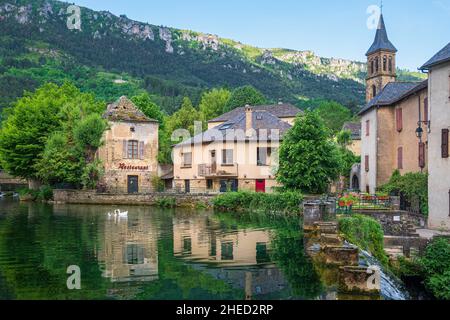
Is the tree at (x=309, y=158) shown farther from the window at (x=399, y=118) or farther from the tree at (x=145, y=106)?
the tree at (x=145, y=106)

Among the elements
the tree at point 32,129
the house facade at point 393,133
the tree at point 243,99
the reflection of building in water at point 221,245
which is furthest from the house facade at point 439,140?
the tree at point 243,99

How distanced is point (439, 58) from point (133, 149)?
106 feet

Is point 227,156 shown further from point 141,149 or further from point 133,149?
point 133,149

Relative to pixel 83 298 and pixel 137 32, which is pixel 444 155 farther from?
pixel 137 32

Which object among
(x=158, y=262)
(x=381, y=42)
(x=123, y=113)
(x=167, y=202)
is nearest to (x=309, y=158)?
(x=167, y=202)

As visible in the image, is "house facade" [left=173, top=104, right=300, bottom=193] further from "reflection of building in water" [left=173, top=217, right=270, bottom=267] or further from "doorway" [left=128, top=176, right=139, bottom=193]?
"reflection of building in water" [left=173, top=217, right=270, bottom=267]

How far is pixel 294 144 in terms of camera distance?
33.5 metres

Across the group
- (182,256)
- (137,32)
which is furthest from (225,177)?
(137,32)

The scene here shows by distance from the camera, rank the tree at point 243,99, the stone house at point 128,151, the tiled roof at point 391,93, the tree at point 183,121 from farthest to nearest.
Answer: the tree at point 243,99 < the tree at point 183,121 < the stone house at point 128,151 < the tiled roof at point 391,93

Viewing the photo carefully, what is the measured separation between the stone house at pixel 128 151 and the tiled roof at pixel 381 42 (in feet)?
108

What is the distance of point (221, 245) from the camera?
17953 millimetres

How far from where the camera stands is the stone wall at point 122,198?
39500 mm

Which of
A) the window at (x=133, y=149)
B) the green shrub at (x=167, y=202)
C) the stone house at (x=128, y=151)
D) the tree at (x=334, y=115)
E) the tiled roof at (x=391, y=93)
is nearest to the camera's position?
the tiled roof at (x=391, y=93)

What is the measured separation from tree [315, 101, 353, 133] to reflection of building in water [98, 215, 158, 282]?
77.5 m
